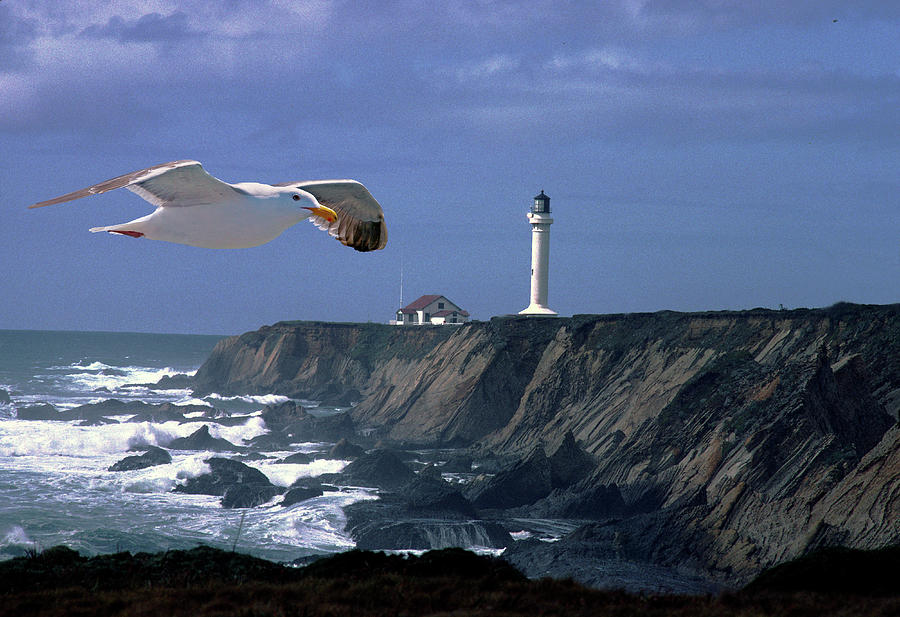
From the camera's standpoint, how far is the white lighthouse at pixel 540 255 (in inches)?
2606

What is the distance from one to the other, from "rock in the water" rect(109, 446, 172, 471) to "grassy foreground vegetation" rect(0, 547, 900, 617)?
28527 mm

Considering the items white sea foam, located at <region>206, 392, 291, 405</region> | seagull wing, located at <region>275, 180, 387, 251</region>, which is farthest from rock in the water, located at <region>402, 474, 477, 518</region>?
white sea foam, located at <region>206, 392, 291, 405</region>

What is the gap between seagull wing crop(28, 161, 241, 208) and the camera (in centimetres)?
526

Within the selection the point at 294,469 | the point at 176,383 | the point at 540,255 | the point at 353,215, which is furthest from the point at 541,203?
the point at 353,215

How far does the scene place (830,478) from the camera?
2397 centimetres

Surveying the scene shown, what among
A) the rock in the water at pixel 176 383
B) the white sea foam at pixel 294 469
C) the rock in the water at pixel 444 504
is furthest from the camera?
the rock in the water at pixel 176 383

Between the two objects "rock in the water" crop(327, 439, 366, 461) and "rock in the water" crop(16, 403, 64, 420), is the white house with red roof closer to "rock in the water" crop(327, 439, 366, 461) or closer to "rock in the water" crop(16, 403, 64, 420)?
"rock in the water" crop(16, 403, 64, 420)

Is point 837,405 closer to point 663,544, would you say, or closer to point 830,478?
point 830,478

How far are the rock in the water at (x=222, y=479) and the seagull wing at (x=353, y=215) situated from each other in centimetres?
3001

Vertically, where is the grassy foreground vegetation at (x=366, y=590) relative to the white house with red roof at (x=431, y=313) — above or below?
below

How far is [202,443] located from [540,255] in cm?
2870

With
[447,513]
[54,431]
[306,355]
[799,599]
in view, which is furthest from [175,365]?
[799,599]

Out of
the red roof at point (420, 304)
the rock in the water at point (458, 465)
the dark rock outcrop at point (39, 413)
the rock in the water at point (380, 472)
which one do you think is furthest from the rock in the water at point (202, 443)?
the red roof at point (420, 304)

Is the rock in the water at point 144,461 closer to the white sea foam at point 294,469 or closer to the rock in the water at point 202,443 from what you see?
the white sea foam at point 294,469
